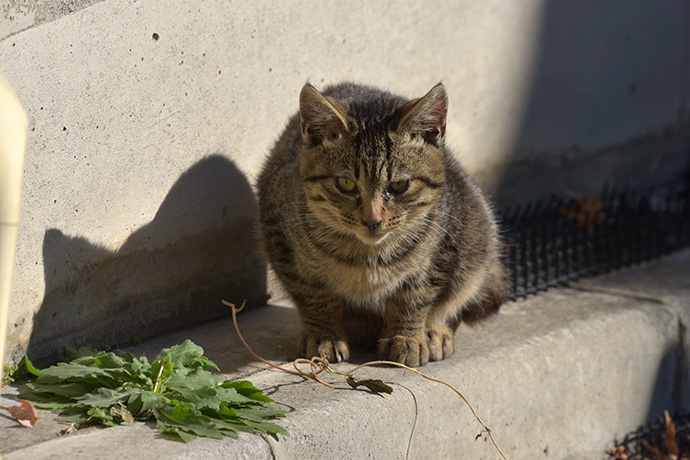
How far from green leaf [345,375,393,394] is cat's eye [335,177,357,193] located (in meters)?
0.60

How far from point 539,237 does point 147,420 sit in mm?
2578

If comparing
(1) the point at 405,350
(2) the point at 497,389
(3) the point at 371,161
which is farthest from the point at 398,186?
(2) the point at 497,389

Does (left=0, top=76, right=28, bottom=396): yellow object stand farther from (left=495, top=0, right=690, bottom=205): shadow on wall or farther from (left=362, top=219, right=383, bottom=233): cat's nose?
(left=495, top=0, right=690, bottom=205): shadow on wall

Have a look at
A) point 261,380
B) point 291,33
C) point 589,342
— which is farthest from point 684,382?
point 291,33

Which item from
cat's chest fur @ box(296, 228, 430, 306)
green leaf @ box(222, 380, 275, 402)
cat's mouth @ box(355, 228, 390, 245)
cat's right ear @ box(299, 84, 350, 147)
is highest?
cat's right ear @ box(299, 84, 350, 147)

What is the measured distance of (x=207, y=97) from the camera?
295 cm

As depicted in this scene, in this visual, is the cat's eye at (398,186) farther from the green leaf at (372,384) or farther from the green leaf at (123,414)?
the green leaf at (123,414)

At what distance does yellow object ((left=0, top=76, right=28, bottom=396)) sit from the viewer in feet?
4.83

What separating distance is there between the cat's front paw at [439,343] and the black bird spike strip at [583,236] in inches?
31.2

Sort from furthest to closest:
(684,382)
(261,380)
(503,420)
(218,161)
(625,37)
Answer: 1. (625,37)
2. (684,382)
3. (218,161)
4. (503,420)
5. (261,380)

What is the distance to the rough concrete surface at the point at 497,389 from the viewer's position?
84.0 inches

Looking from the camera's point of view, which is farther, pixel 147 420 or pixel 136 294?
pixel 136 294

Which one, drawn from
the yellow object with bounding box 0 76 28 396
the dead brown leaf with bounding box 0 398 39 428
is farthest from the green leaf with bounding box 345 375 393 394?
the yellow object with bounding box 0 76 28 396

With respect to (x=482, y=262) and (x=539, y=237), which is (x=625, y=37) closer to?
(x=539, y=237)
